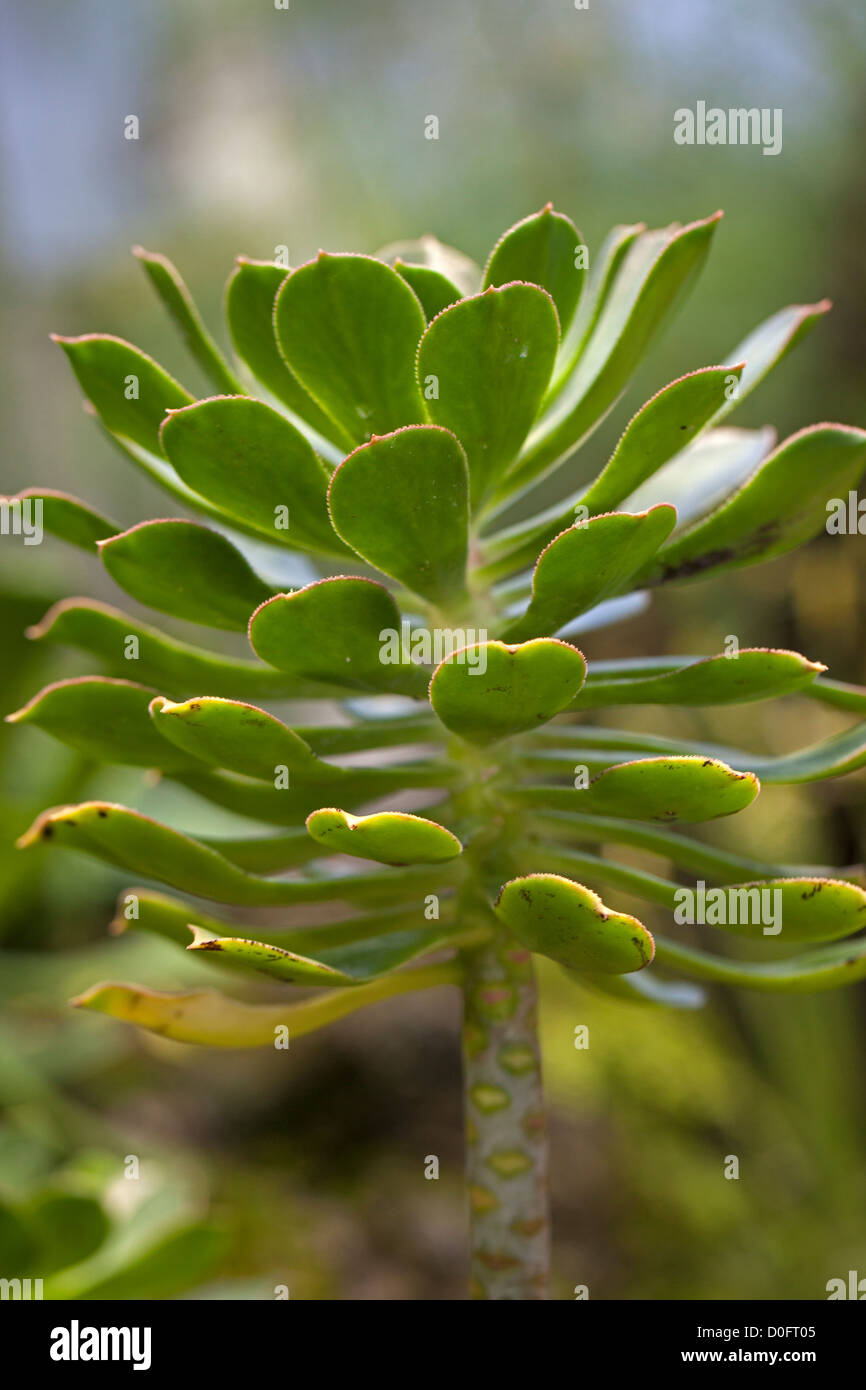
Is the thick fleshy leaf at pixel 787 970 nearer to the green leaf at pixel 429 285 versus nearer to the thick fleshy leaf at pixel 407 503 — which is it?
the thick fleshy leaf at pixel 407 503

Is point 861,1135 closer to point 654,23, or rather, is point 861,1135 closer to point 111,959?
point 111,959

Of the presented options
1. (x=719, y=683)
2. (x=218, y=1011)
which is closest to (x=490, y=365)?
(x=719, y=683)

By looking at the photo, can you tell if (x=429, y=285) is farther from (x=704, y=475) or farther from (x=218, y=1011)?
(x=218, y=1011)

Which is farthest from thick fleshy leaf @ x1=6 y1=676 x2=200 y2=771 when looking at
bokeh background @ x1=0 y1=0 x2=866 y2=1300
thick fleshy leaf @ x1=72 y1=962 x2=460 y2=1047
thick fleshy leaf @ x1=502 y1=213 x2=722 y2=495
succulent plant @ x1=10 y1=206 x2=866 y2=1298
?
bokeh background @ x1=0 y1=0 x2=866 y2=1300

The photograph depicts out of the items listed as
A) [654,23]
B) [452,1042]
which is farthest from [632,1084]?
[654,23]

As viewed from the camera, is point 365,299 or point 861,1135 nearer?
point 365,299

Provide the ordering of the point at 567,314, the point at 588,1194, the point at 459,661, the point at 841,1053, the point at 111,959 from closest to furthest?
the point at 459,661 → the point at 567,314 → the point at 111,959 → the point at 588,1194 → the point at 841,1053
